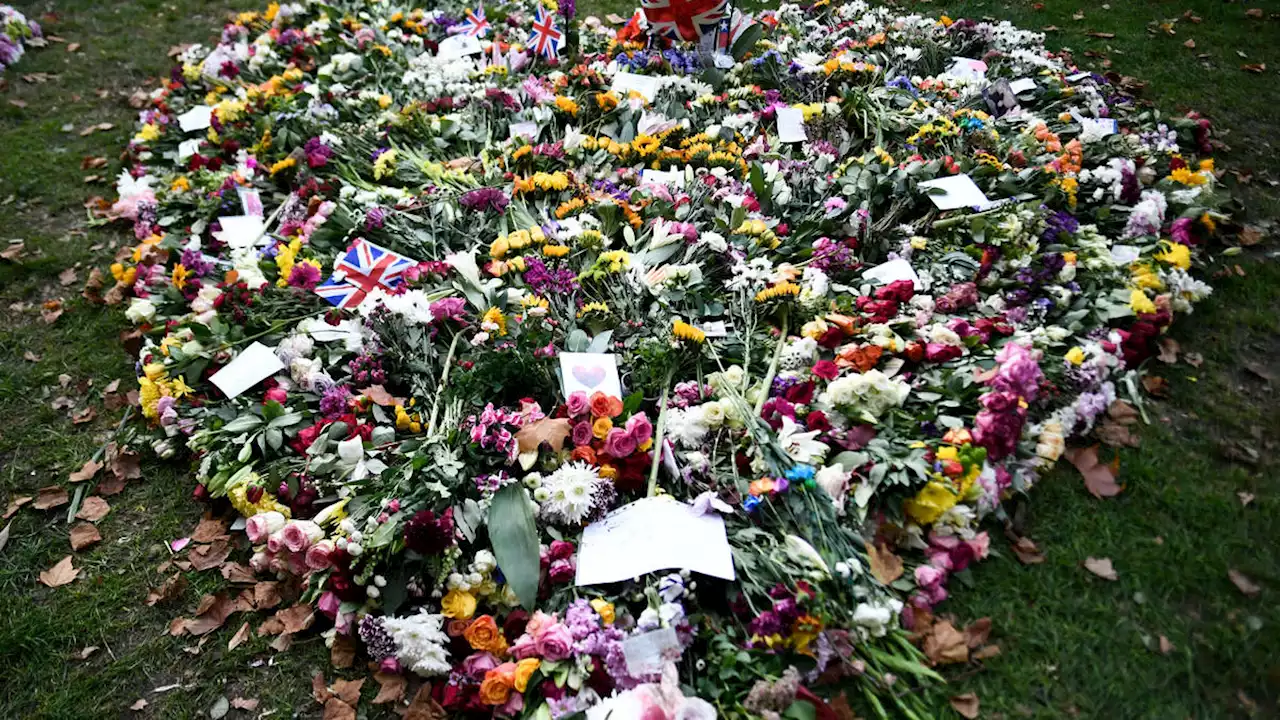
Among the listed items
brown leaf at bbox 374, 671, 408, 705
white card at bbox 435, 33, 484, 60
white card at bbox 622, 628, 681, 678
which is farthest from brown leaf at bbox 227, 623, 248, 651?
white card at bbox 435, 33, 484, 60

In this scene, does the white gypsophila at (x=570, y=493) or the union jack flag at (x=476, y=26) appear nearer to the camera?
the white gypsophila at (x=570, y=493)

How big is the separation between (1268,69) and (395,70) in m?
5.19

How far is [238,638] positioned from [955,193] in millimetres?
3253

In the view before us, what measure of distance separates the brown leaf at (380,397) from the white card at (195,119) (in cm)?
282

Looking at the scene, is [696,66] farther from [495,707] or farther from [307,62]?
[495,707]

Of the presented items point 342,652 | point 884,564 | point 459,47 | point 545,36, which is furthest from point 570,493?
point 459,47

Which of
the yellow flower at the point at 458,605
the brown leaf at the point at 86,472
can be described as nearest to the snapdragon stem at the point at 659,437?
the yellow flower at the point at 458,605

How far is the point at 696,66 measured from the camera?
443 centimetres

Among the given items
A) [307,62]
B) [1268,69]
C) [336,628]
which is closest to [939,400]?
[336,628]

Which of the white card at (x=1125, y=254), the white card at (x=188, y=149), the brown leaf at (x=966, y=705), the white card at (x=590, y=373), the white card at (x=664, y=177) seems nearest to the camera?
the brown leaf at (x=966, y=705)

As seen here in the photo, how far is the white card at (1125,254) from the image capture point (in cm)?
298

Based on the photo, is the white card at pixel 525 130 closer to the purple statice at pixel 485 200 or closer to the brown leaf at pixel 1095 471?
the purple statice at pixel 485 200

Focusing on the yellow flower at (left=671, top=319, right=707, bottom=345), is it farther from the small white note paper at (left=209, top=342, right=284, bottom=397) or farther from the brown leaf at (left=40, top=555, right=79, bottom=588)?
the brown leaf at (left=40, top=555, right=79, bottom=588)

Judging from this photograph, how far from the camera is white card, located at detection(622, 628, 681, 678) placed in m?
1.99
